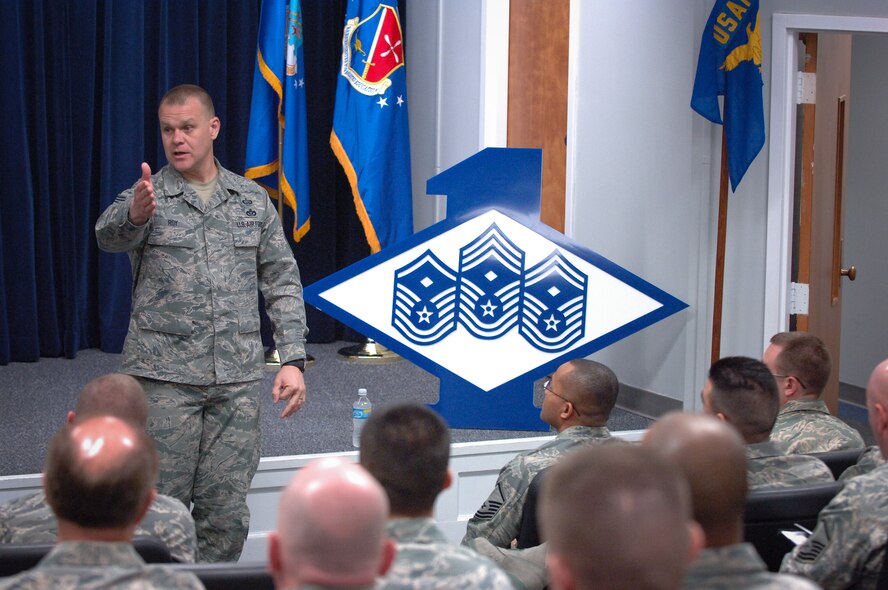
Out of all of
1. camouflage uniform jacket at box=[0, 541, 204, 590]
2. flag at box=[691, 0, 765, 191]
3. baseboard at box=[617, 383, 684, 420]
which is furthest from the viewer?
baseboard at box=[617, 383, 684, 420]

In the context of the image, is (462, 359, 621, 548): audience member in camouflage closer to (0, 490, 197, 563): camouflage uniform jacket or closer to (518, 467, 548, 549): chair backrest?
(518, 467, 548, 549): chair backrest

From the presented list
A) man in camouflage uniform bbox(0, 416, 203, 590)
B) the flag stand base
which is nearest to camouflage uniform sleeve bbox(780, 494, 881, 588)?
man in camouflage uniform bbox(0, 416, 203, 590)

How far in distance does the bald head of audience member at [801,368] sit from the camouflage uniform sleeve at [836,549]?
3.23 ft

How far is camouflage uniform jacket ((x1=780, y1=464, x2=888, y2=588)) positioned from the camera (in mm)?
1938

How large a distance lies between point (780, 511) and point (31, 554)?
4.65 ft

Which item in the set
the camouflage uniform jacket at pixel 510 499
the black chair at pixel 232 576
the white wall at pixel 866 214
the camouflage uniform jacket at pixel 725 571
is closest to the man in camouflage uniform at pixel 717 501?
the camouflage uniform jacket at pixel 725 571

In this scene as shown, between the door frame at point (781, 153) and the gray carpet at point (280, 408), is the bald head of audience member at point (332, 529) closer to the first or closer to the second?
the gray carpet at point (280, 408)

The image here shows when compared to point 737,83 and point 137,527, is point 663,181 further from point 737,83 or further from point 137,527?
point 137,527

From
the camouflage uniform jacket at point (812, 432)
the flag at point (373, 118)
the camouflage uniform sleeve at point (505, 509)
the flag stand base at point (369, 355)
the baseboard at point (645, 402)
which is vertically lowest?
the baseboard at point (645, 402)

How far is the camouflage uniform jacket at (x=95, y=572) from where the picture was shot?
4.50 feet

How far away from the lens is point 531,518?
2.42m

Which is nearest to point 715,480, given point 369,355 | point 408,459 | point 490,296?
point 408,459

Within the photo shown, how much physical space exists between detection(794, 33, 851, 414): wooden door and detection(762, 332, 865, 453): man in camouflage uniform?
1.85 metres

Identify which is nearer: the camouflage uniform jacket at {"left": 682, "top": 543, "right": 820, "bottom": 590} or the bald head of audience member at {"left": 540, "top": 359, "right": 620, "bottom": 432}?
the camouflage uniform jacket at {"left": 682, "top": 543, "right": 820, "bottom": 590}
